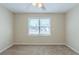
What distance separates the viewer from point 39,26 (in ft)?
21.1

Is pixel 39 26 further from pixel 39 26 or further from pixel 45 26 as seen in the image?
pixel 45 26

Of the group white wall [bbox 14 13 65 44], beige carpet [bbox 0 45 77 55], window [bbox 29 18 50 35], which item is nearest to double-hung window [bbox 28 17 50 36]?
window [bbox 29 18 50 35]

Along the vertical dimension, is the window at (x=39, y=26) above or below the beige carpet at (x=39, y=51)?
above

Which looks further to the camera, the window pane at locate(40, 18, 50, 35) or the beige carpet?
the window pane at locate(40, 18, 50, 35)

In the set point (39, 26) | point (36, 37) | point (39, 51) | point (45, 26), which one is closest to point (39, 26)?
point (39, 26)

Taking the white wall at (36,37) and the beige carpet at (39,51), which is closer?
the beige carpet at (39,51)

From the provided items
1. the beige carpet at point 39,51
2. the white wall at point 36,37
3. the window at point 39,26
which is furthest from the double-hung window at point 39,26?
the beige carpet at point 39,51

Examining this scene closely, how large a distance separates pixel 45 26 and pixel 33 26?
608 millimetres

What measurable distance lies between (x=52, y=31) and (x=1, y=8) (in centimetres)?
294

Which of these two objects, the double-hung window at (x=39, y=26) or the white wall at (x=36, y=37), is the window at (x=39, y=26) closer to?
the double-hung window at (x=39, y=26)

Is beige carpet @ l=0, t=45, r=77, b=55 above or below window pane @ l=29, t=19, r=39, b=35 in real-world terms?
below

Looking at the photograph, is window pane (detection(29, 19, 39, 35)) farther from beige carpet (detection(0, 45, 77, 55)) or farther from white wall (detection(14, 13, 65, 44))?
beige carpet (detection(0, 45, 77, 55))

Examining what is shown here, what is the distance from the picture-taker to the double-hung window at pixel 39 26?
6438 millimetres

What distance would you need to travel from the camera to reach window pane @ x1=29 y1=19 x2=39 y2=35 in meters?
6.45
